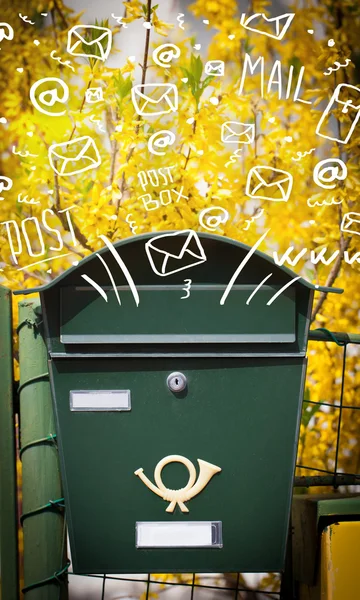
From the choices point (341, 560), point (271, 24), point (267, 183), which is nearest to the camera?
point (341, 560)

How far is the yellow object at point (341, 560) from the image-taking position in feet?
5.98

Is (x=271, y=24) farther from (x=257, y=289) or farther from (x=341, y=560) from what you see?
(x=341, y=560)

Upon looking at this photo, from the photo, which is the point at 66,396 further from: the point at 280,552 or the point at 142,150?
the point at 142,150

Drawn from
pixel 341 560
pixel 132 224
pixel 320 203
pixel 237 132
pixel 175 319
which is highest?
pixel 237 132

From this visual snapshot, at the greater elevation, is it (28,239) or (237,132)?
(237,132)

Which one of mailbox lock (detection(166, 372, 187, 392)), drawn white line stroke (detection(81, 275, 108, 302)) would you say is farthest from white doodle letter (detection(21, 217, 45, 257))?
mailbox lock (detection(166, 372, 187, 392))

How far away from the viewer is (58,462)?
6.47 ft

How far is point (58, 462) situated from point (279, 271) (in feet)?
2.76

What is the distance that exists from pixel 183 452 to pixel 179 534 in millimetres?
214

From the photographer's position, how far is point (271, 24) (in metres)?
3.44

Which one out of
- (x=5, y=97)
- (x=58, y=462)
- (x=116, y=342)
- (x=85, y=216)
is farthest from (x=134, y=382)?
(x=5, y=97)

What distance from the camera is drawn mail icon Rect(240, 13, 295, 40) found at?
3.35 meters

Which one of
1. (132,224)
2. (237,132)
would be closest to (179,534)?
(132,224)

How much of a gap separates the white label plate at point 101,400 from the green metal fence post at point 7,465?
323mm
